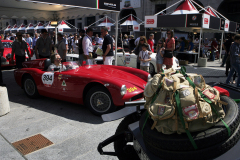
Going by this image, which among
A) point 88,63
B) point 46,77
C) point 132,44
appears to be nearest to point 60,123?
point 46,77

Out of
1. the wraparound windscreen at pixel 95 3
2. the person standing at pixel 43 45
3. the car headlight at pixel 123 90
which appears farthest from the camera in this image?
the person standing at pixel 43 45

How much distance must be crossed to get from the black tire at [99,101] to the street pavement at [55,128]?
7.4 inches

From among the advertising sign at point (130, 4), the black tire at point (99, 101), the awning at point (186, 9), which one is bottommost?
the black tire at point (99, 101)

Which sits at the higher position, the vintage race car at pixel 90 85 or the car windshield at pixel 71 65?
the car windshield at pixel 71 65

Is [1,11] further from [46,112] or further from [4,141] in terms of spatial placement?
[4,141]

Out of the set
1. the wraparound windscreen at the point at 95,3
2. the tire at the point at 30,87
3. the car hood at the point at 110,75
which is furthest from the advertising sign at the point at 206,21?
the tire at the point at 30,87

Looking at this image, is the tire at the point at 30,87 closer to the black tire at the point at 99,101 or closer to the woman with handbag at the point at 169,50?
the black tire at the point at 99,101

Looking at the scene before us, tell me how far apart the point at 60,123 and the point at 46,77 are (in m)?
1.41

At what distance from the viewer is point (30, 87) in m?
5.47

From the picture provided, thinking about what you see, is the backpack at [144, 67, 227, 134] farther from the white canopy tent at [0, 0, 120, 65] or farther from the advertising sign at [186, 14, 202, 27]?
the advertising sign at [186, 14, 202, 27]

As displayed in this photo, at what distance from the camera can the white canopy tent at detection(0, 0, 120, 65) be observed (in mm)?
6680

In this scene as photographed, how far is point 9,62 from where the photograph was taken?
9.83m

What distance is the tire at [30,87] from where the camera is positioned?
534 cm

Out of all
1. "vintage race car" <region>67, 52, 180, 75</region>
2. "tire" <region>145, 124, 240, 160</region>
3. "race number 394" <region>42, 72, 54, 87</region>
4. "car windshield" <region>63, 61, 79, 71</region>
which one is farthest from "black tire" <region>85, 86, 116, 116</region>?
"vintage race car" <region>67, 52, 180, 75</region>
